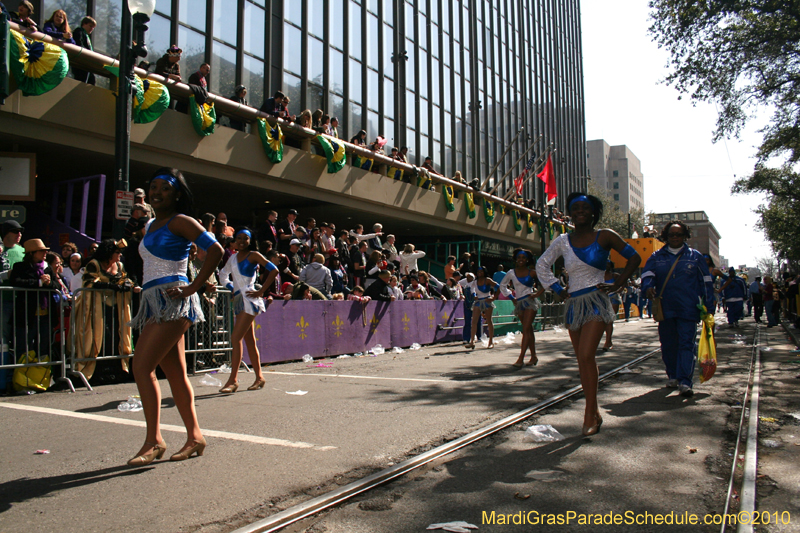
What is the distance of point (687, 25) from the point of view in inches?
837

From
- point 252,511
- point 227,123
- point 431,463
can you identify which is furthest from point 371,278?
point 252,511

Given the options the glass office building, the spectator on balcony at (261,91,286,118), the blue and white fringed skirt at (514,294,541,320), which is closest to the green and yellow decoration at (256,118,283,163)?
the spectator on balcony at (261,91,286,118)

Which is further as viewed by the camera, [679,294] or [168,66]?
[168,66]

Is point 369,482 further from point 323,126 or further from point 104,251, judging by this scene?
point 323,126

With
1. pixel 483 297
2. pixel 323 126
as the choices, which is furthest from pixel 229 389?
pixel 323 126

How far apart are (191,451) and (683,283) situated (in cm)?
571

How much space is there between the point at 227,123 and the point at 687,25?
15755 millimetres

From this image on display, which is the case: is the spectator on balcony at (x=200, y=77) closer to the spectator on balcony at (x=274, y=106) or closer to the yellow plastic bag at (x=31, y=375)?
the spectator on balcony at (x=274, y=106)

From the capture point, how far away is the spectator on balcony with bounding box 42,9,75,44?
39.5 ft

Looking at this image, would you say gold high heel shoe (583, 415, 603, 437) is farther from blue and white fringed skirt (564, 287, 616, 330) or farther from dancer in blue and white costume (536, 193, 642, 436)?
blue and white fringed skirt (564, 287, 616, 330)

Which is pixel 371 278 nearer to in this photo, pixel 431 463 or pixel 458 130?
pixel 431 463

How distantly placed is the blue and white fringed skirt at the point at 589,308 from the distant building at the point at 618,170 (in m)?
127

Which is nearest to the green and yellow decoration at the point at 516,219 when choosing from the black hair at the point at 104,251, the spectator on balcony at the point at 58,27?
the spectator on balcony at the point at 58,27

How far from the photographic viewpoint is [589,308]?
4.97m
